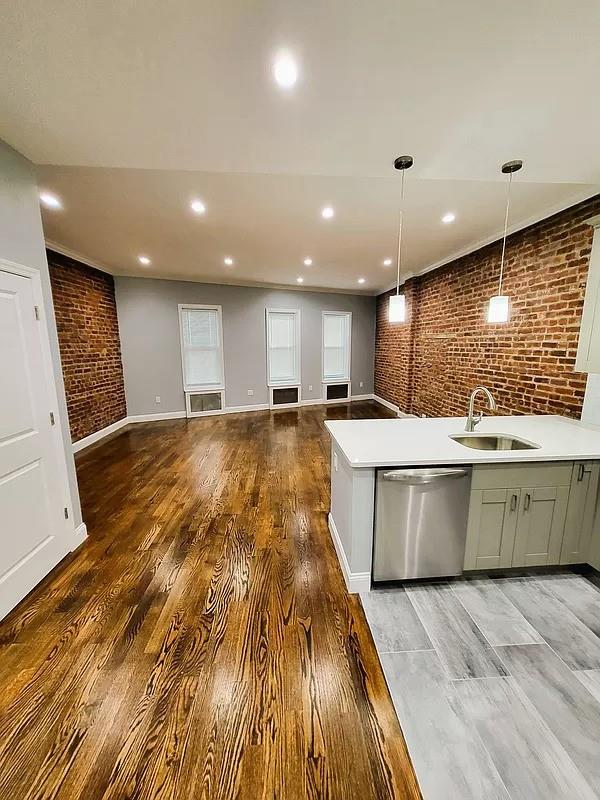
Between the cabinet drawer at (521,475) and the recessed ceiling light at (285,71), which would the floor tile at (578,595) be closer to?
the cabinet drawer at (521,475)

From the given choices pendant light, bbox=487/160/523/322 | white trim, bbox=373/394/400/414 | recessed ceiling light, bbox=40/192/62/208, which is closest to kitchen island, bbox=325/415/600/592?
pendant light, bbox=487/160/523/322

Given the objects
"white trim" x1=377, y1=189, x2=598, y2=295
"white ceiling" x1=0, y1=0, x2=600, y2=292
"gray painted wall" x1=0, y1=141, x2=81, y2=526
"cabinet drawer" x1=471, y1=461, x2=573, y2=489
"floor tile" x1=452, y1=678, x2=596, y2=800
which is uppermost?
"white trim" x1=377, y1=189, x2=598, y2=295

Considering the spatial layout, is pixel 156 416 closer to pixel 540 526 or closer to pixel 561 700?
pixel 540 526

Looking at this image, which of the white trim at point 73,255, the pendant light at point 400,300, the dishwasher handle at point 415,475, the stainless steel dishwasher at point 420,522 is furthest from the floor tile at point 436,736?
the white trim at point 73,255

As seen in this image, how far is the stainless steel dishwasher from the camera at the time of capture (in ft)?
5.89

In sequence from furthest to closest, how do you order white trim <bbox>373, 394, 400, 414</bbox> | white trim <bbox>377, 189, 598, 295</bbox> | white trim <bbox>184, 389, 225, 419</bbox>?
1. white trim <bbox>373, 394, 400, 414</bbox>
2. white trim <bbox>184, 389, 225, 419</bbox>
3. white trim <bbox>377, 189, 598, 295</bbox>

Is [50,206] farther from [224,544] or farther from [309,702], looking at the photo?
[309,702]

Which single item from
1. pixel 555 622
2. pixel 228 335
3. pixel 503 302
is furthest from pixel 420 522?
pixel 228 335

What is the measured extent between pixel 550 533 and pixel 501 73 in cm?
244

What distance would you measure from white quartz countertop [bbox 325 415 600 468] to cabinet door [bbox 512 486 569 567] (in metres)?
0.24

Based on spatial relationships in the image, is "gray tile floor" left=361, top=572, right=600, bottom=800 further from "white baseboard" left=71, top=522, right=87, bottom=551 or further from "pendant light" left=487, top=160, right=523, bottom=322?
"white baseboard" left=71, top=522, right=87, bottom=551

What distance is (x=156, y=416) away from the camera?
20.5ft

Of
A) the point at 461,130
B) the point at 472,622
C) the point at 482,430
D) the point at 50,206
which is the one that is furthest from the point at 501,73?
the point at 50,206

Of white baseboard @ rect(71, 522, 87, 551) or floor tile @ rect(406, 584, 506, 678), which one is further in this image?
white baseboard @ rect(71, 522, 87, 551)
